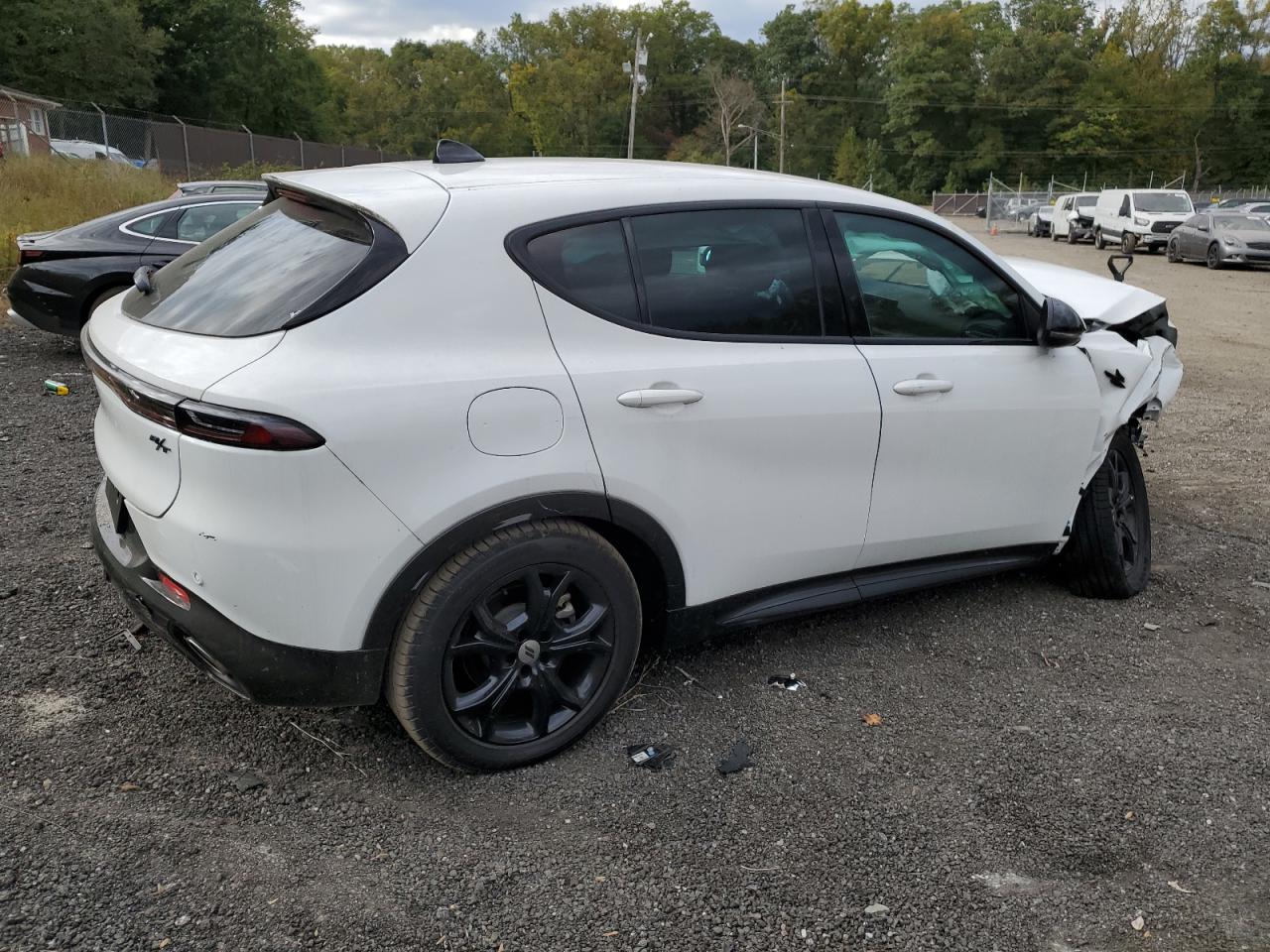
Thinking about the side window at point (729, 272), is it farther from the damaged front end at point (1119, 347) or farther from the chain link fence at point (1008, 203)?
the chain link fence at point (1008, 203)

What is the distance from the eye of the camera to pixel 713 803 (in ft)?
9.72

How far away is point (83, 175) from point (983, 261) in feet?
58.6

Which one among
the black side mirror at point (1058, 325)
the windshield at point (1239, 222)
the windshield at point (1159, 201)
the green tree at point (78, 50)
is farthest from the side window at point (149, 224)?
the green tree at point (78, 50)

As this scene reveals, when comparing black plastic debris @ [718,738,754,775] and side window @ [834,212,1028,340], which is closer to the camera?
black plastic debris @ [718,738,754,775]

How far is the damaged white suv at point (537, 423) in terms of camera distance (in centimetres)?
261

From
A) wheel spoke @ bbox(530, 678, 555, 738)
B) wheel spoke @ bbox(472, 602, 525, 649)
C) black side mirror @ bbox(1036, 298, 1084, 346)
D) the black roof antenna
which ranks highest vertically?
the black roof antenna

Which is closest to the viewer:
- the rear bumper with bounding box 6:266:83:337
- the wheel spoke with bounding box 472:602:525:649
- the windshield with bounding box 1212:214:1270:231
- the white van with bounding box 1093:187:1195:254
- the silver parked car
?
the wheel spoke with bounding box 472:602:525:649

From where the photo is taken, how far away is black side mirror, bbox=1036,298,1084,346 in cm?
381

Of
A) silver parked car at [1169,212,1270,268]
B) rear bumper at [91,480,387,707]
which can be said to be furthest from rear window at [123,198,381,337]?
silver parked car at [1169,212,1270,268]

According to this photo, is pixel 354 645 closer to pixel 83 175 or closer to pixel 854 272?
pixel 854 272

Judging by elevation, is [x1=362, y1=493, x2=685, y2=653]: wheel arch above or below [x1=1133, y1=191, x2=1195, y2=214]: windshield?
below

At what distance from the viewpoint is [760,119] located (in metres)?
90.4

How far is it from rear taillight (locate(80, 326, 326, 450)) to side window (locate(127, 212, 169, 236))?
24.0 feet

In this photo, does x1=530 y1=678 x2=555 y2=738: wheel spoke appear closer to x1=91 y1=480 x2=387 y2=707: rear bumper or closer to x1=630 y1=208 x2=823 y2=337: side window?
x1=91 y1=480 x2=387 y2=707: rear bumper
